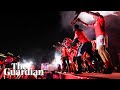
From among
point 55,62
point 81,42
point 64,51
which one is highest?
point 81,42

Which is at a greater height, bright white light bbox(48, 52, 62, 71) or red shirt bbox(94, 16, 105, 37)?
red shirt bbox(94, 16, 105, 37)

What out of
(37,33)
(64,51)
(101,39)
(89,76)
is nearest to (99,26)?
(101,39)

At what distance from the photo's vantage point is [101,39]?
4.07m

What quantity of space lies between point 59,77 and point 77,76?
0.28 metres

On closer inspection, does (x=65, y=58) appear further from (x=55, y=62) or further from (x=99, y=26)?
(x=99, y=26)

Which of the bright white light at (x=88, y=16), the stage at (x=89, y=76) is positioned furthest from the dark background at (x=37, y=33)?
the stage at (x=89, y=76)

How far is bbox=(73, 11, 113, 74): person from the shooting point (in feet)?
13.1

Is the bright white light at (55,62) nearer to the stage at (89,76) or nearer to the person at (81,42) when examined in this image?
the stage at (89,76)

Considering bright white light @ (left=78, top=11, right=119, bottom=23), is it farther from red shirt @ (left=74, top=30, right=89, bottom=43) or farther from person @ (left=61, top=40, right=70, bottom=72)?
person @ (left=61, top=40, right=70, bottom=72)

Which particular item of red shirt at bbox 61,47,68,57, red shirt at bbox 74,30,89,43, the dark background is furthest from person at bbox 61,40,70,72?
red shirt at bbox 74,30,89,43

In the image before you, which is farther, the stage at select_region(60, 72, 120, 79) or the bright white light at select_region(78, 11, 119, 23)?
the bright white light at select_region(78, 11, 119, 23)

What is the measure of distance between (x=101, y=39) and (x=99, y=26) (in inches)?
8.4
